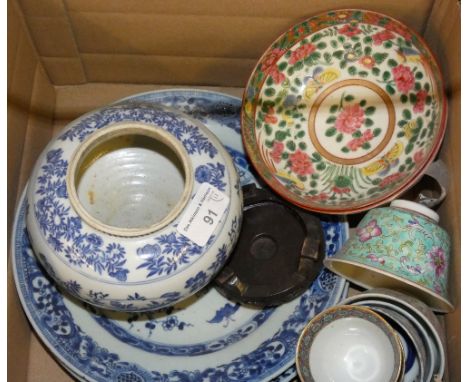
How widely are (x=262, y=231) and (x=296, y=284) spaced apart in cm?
12

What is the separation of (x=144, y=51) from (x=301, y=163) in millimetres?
295

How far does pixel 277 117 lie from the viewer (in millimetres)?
1077

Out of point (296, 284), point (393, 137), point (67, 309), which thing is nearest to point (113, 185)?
point (67, 309)

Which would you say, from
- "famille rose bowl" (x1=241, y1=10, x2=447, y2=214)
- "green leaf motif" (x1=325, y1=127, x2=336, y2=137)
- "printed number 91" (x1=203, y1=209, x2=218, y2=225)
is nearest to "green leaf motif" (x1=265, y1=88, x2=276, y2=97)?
"famille rose bowl" (x1=241, y1=10, x2=447, y2=214)

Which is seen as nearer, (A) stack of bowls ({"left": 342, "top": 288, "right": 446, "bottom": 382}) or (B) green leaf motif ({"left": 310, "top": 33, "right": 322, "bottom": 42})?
(A) stack of bowls ({"left": 342, "top": 288, "right": 446, "bottom": 382})

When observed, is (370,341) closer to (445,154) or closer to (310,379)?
(310,379)

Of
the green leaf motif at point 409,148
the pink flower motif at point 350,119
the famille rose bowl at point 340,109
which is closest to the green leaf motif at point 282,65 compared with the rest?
the famille rose bowl at point 340,109

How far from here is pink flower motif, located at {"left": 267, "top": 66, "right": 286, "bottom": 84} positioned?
105 cm

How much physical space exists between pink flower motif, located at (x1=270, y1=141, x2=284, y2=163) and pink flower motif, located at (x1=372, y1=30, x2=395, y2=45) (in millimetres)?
210

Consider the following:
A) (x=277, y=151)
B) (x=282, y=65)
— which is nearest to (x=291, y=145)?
(x=277, y=151)

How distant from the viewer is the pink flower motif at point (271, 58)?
40.7 inches

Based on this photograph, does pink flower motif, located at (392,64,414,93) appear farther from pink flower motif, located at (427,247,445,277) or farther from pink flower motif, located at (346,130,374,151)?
pink flower motif, located at (427,247,445,277)

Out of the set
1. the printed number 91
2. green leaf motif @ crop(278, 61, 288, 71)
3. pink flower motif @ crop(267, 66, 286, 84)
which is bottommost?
the printed number 91

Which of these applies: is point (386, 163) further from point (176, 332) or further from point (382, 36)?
point (176, 332)
